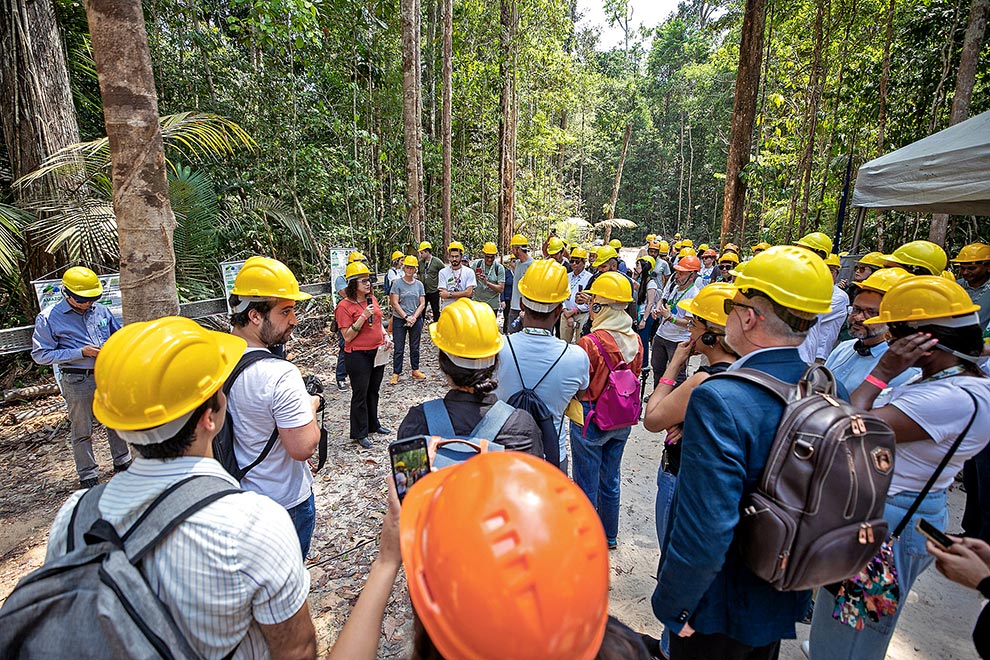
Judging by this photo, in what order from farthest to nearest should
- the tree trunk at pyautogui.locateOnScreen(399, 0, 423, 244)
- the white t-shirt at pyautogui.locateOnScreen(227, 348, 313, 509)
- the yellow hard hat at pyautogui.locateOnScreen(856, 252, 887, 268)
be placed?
the tree trunk at pyautogui.locateOnScreen(399, 0, 423, 244), the yellow hard hat at pyautogui.locateOnScreen(856, 252, 887, 268), the white t-shirt at pyautogui.locateOnScreen(227, 348, 313, 509)

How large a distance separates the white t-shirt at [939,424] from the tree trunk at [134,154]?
143 inches

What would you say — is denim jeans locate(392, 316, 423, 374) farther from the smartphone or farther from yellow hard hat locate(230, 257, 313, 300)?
the smartphone

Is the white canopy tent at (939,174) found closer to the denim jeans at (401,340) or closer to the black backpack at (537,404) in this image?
the black backpack at (537,404)

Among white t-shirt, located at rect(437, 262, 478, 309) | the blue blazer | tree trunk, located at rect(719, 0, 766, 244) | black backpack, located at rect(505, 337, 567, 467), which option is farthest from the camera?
tree trunk, located at rect(719, 0, 766, 244)

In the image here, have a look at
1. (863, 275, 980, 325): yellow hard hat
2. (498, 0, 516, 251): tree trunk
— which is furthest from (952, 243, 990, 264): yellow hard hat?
(498, 0, 516, 251): tree trunk

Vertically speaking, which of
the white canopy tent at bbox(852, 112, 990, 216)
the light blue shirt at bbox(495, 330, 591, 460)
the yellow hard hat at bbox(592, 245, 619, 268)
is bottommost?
the light blue shirt at bbox(495, 330, 591, 460)

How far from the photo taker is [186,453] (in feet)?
4.42

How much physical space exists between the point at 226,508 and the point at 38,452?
6119 mm

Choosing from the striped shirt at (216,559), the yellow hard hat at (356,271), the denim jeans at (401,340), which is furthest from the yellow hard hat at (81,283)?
the striped shirt at (216,559)

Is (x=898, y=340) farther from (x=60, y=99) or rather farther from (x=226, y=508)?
(x=60, y=99)

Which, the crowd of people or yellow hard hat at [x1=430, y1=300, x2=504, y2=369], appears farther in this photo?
yellow hard hat at [x1=430, y1=300, x2=504, y2=369]

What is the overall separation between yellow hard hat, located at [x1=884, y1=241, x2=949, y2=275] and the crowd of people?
1105 mm

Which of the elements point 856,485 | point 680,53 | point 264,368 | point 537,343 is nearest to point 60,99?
point 264,368

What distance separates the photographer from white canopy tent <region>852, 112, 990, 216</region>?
4.10 m
